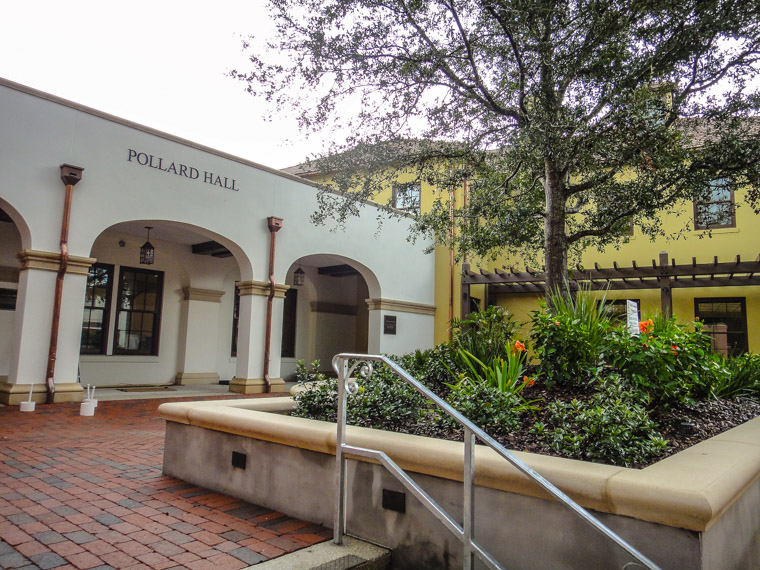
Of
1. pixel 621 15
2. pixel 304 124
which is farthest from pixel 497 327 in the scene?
pixel 304 124

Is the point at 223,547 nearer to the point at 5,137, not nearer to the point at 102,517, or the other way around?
the point at 102,517

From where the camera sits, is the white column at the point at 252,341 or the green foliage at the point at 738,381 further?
the white column at the point at 252,341

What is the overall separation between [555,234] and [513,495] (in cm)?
391

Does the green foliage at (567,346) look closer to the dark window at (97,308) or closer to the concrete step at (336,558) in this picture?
the concrete step at (336,558)

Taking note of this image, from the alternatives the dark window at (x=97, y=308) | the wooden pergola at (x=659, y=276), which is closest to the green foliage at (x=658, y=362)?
the wooden pergola at (x=659, y=276)

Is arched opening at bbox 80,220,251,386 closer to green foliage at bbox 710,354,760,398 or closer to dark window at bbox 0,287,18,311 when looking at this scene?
dark window at bbox 0,287,18,311

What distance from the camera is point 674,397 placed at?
13.1ft

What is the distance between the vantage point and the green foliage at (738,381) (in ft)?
16.8

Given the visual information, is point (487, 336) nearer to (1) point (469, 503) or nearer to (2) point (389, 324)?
(1) point (469, 503)

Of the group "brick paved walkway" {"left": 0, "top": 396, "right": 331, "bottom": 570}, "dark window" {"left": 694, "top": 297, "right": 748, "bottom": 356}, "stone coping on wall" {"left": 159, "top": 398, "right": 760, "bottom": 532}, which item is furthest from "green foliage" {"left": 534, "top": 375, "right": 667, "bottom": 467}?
"dark window" {"left": 694, "top": 297, "right": 748, "bottom": 356}

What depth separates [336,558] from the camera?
8.50 ft

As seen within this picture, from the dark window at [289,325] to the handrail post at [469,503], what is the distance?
45.6 ft

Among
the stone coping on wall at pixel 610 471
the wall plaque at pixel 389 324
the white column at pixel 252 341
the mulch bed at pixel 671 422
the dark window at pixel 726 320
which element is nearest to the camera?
the stone coping on wall at pixel 610 471

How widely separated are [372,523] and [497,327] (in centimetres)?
261
